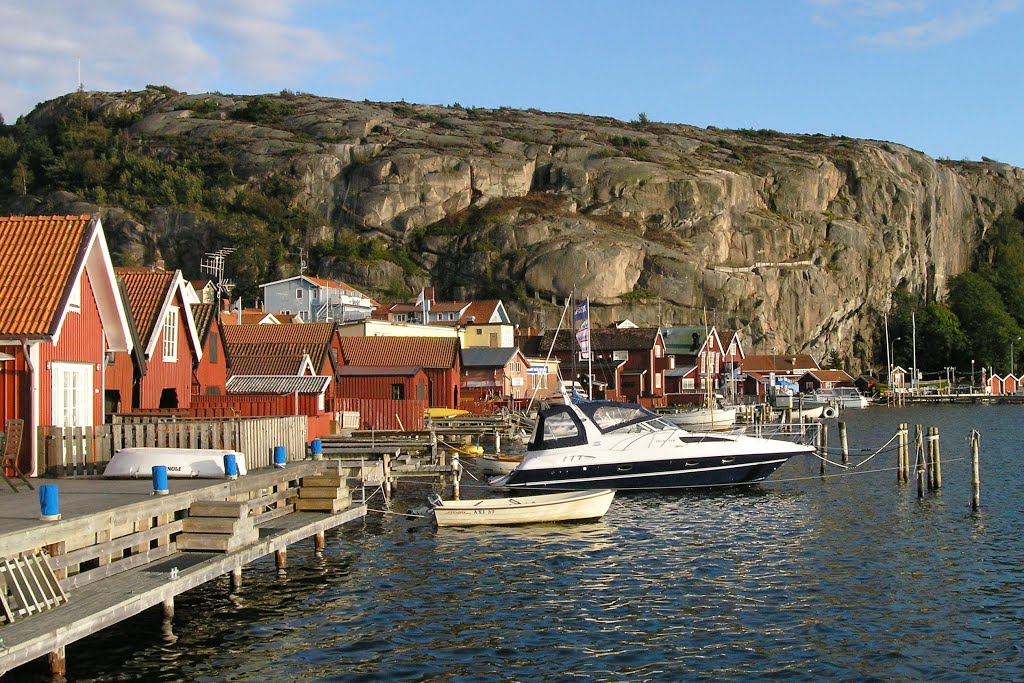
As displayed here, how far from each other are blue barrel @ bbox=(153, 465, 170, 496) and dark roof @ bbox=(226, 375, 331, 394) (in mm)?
31419

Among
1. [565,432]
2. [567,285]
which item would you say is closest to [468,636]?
[565,432]

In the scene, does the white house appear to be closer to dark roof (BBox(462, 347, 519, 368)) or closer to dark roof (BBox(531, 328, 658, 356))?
dark roof (BBox(531, 328, 658, 356))

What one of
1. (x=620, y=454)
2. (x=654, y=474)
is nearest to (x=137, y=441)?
(x=620, y=454)

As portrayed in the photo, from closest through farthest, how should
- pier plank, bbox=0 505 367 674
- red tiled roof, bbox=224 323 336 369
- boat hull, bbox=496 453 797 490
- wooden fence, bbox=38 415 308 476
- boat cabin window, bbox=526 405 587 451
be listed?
pier plank, bbox=0 505 367 674 → wooden fence, bbox=38 415 308 476 → boat hull, bbox=496 453 797 490 → boat cabin window, bbox=526 405 587 451 → red tiled roof, bbox=224 323 336 369

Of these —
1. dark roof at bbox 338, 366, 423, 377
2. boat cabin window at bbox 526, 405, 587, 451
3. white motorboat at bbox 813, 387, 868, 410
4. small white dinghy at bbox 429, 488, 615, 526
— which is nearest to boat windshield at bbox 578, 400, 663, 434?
boat cabin window at bbox 526, 405, 587, 451

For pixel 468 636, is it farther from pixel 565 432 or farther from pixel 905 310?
pixel 905 310

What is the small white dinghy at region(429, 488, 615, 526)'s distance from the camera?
30500 mm

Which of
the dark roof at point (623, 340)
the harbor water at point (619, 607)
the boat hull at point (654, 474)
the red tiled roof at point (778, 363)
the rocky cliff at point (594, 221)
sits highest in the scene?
the rocky cliff at point (594, 221)

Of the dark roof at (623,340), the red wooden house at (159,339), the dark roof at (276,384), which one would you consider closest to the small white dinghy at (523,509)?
the red wooden house at (159,339)

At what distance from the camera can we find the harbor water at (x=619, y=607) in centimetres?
1714

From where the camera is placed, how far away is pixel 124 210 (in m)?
159

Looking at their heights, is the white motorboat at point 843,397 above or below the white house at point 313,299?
below

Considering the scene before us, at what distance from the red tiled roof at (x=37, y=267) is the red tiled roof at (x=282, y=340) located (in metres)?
26.2

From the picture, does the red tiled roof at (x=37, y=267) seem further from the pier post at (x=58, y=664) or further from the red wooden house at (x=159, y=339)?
the pier post at (x=58, y=664)
